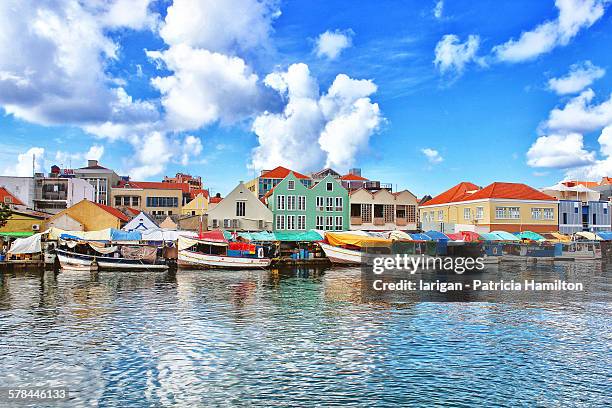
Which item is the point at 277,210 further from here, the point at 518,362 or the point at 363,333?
the point at 518,362

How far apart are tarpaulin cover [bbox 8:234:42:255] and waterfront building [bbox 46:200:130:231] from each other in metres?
9.14

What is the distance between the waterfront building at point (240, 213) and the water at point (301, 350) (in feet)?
111

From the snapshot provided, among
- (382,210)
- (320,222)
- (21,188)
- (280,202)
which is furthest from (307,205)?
(21,188)

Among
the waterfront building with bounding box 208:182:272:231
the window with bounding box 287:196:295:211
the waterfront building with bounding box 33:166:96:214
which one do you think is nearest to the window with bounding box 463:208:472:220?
the window with bounding box 287:196:295:211

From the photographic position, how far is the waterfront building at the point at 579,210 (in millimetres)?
82125

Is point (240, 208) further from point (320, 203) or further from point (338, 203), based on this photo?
point (338, 203)

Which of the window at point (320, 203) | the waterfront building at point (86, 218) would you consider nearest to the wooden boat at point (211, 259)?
the waterfront building at point (86, 218)

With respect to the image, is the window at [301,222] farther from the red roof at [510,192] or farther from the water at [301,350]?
the water at [301,350]

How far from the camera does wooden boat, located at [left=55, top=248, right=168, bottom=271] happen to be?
52.4 metres

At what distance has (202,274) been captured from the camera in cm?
5162

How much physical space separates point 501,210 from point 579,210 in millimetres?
15572

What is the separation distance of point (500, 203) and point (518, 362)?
199 ft

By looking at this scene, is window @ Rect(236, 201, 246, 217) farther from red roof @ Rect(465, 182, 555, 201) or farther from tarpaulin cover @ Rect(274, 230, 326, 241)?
red roof @ Rect(465, 182, 555, 201)

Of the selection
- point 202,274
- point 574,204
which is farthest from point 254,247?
point 574,204
